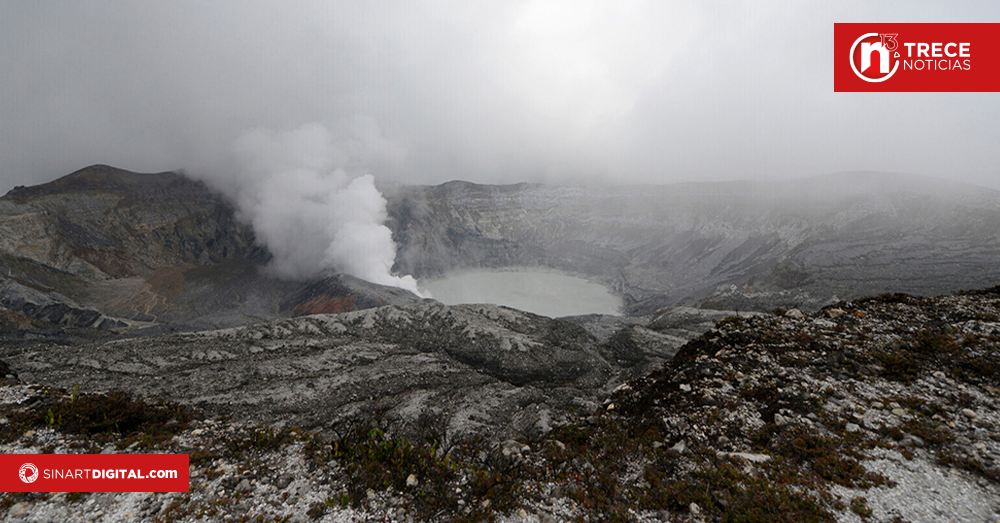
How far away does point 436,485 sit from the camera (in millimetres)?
7086

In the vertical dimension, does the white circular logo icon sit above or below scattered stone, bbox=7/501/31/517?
above

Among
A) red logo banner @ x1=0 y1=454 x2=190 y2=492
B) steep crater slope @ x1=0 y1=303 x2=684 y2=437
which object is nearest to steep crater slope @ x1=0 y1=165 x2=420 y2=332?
steep crater slope @ x1=0 y1=303 x2=684 y2=437

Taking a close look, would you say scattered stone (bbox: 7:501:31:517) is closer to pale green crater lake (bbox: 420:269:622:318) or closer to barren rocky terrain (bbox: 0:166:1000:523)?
barren rocky terrain (bbox: 0:166:1000:523)

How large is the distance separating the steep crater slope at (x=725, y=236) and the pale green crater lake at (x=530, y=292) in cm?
501

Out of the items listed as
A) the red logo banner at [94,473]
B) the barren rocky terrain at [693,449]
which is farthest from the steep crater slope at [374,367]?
the red logo banner at [94,473]

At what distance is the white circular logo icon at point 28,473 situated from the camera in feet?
21.8

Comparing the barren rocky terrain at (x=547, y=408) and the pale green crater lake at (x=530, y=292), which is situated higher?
the barren rocky terrain at (x=547, y=408)

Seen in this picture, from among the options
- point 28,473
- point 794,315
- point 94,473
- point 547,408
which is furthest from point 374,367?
point 794,315

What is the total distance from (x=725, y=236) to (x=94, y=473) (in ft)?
348

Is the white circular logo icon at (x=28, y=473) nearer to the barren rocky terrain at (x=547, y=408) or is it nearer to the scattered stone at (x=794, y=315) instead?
the barren rocky terrain at (x=547, y=408)

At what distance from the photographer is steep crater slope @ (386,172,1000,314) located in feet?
148

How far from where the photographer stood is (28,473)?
6781mm

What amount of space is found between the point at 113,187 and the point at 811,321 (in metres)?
129

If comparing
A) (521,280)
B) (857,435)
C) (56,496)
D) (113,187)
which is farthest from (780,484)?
(113,187)
